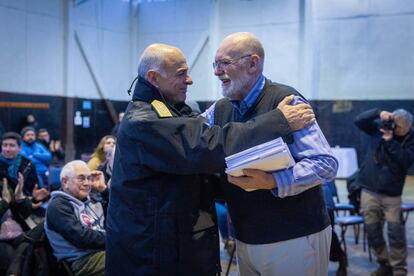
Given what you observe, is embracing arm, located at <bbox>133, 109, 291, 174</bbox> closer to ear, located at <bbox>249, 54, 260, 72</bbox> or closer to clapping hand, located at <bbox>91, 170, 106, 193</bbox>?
ear, located at <bbox>249, 54, 260, 72</bbox>

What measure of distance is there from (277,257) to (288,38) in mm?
9187

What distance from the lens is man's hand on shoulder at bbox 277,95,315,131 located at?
171cm

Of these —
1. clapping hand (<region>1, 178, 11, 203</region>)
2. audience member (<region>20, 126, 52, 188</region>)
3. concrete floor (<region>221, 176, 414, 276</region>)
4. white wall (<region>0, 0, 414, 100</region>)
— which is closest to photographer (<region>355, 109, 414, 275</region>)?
concrete floor (<region>221, 176, 414, 276</region>)

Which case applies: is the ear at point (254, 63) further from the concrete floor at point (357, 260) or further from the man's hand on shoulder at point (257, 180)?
the concrete floor at point (357, 260)

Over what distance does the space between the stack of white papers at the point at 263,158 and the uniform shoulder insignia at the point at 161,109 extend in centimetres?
28

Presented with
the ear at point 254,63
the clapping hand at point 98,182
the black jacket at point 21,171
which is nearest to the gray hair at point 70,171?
the clapping hand at point 98,182

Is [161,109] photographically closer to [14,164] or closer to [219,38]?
[14,164]

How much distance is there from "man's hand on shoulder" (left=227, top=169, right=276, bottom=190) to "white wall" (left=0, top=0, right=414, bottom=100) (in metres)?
8.51

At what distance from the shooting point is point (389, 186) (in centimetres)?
453

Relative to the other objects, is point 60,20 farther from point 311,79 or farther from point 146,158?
point 146,158

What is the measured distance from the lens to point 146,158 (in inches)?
70.1

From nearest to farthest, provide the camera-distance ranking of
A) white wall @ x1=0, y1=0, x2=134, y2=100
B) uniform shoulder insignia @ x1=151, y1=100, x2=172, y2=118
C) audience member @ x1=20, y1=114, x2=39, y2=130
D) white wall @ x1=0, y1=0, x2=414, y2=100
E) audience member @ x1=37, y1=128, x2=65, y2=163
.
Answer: uniform shoulder insignia @ x1=151, y1=100, x2=172, y2=118, audience member @ x1=37, y1=128, x2=65, y2=163, white wall @ x1=0, y1=0, x2=134, y2=100, audience member @ x1=20, y1=114, x2=39, y2=130, white wall @ x1=0, y1=0, x2=414, y2=100

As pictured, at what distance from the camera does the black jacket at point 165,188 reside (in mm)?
1704

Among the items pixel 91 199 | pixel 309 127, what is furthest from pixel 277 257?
pixel 91 199
